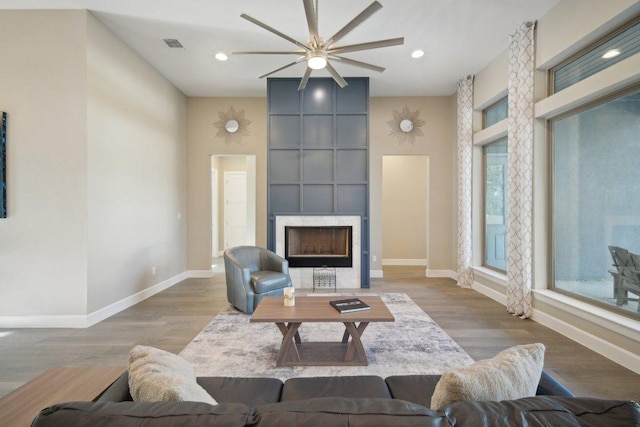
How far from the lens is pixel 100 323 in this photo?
359 cm

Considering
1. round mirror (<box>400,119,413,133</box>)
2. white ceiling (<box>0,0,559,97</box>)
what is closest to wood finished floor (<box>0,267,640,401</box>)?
round mirror (<box>400,119,413,133</box>)

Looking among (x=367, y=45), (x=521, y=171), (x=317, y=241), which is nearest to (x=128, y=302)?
(x=317, y=241)

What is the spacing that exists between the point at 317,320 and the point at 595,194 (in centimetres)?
308

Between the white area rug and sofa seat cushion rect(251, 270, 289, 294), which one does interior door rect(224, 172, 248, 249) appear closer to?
sofa seat cushion rect(251, 270, 289, 294)

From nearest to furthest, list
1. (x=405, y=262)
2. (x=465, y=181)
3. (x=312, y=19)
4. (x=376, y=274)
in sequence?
(x=312, y=19) < (x=465, y=181) < (x=376, y=274) < (x=405, y=262)

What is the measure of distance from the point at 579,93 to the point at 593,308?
2.12 meters

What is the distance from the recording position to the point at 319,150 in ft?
17.6

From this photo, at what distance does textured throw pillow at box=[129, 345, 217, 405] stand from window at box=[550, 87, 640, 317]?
11.9 ft

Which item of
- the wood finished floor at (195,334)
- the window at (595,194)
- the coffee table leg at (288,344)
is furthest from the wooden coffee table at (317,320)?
the window at (595,194)

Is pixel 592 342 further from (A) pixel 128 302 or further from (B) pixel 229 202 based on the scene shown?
(B) pixel 229 202

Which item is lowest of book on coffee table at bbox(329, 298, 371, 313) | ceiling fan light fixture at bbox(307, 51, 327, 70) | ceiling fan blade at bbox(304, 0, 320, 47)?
book on coffee table at bbox(329, 298, 371, 313)

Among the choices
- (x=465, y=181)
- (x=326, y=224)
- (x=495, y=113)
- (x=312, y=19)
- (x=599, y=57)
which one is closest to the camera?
(x=312, y=19)

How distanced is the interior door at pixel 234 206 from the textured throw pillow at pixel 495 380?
321 inches

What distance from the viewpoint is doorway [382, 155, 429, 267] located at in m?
7.53
